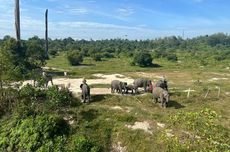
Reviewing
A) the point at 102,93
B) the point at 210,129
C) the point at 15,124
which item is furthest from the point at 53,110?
the point at 210,129

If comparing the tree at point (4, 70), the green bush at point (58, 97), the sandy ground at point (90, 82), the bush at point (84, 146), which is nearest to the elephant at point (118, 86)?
the sandy ground at point (90, 82)

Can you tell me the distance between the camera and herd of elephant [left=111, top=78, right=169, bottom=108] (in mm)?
30609

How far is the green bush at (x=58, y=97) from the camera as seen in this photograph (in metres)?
29.9

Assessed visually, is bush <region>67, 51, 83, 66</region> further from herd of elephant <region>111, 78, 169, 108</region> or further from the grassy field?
the grassy field

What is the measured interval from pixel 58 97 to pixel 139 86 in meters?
9.08

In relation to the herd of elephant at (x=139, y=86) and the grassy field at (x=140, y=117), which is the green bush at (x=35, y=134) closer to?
the grassy field at (x=140, y=117)

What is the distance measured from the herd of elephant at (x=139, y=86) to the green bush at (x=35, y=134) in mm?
4100

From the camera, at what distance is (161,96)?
100.0 ft

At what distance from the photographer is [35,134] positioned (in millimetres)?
27047

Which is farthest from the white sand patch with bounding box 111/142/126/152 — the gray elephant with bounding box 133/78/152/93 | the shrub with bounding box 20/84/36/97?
the shrub with bounding box 20/84/36/97

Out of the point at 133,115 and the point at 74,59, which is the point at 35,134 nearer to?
the point at 133,115

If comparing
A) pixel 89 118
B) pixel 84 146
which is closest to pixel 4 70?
pixel 89 118

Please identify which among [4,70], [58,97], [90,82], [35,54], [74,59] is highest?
[4,70]

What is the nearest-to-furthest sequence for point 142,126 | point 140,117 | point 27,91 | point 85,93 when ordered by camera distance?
point 142,126, point 140,117, point 85,93, point 27,91
